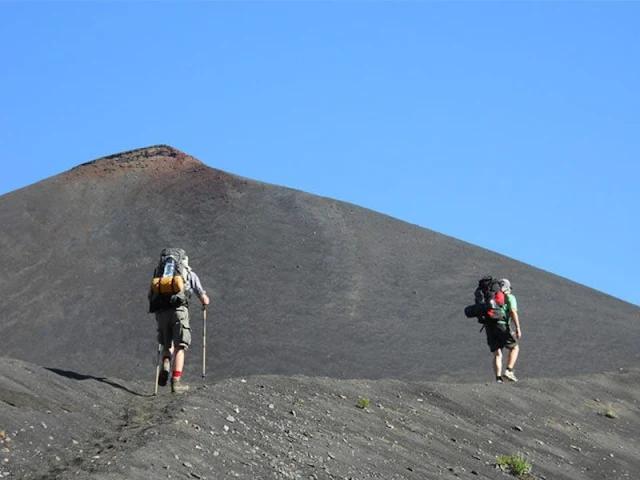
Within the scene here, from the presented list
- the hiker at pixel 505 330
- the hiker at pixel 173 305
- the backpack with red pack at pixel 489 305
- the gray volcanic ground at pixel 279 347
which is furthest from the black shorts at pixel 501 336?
the hiker at pixel 173 305

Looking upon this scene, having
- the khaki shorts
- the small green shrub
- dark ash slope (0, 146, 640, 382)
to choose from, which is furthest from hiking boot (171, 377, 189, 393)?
dark ash slope (0, 146, 640, 382)

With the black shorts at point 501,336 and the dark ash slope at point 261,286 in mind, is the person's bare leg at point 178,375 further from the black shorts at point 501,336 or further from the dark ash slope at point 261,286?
the dark ash slope at point 261,286

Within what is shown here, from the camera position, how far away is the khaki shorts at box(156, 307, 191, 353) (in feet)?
52.2

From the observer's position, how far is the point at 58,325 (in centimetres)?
3338

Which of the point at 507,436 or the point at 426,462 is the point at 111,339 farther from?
the point at 426,462

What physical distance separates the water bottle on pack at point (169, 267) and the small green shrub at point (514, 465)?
14.1 feet

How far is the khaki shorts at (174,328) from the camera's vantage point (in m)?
15.9

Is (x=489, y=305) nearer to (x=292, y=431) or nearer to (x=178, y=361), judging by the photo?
(x=178, y=361)

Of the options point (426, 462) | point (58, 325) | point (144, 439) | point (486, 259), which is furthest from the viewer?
point (486, 259)

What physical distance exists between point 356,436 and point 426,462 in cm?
79

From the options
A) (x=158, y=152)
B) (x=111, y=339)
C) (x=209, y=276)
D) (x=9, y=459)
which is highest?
(x=158, y=152)

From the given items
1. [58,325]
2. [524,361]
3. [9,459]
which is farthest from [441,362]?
[9,459]

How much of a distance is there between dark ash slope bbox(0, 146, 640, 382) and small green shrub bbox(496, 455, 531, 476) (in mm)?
13703

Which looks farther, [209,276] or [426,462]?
[209,276]
